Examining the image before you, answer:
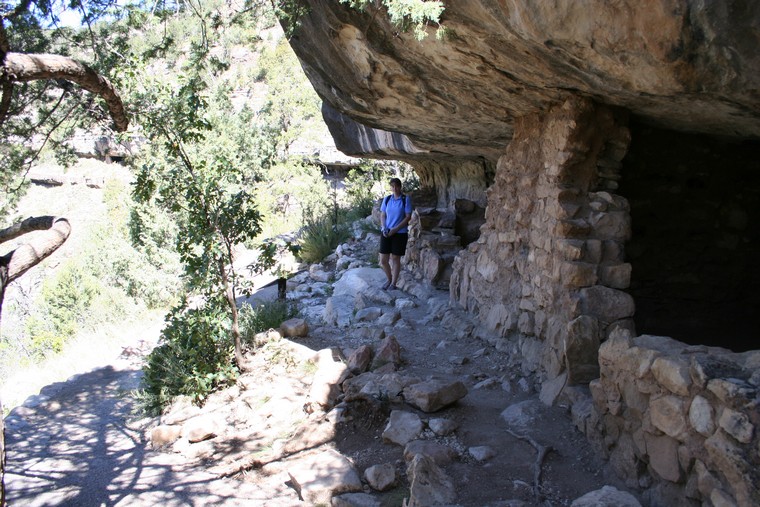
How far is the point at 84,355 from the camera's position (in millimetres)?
7746

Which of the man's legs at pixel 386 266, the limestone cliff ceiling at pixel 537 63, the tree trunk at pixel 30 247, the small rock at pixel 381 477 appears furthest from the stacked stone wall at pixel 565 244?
the tree trunk at pixel 30 247

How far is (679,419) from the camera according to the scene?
229 cm

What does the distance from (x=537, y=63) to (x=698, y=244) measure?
231 cm

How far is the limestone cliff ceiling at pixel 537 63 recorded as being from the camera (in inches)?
92.9

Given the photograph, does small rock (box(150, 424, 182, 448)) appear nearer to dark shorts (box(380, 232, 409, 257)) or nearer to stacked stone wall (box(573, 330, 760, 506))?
stacked stone wall (box(573, 330, 760, 506))

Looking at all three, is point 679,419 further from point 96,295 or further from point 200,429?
point 96,295

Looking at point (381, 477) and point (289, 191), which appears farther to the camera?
point (289, 191)

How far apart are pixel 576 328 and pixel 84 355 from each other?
6.53 metres

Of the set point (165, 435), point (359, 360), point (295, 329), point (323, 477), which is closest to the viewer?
point (323, 477)

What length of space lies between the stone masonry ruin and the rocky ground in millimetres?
208

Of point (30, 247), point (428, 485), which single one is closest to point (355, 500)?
point (428, 485)

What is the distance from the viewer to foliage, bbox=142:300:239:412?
16.0 ft

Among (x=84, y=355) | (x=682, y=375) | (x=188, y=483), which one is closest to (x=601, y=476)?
(x=682, y=375)

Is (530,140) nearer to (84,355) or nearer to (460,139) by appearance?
(460,139)
